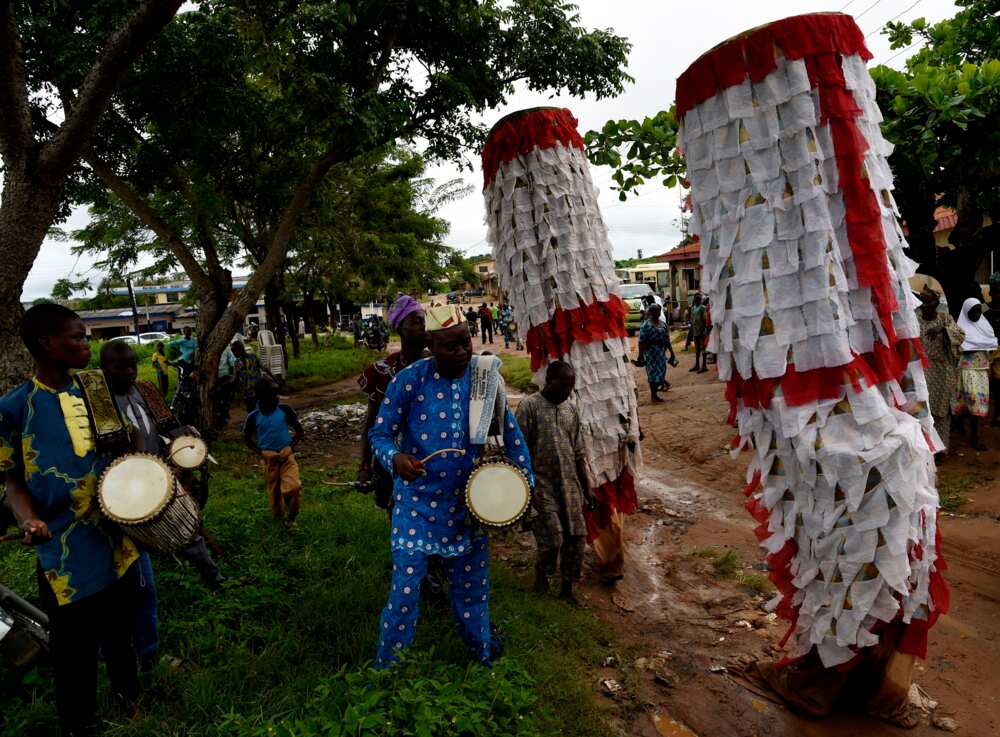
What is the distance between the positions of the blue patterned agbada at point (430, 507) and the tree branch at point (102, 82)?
3.50 m

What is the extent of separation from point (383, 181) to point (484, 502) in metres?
16.1

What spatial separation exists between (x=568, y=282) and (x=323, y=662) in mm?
2881

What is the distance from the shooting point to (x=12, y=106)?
4551 mm

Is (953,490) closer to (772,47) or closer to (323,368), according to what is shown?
(772,47)

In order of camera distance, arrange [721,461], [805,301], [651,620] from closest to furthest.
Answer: [805,301] → [651,620] → [721,461]

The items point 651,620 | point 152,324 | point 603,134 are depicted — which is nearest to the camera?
point 651,620

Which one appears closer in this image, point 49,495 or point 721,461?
point 49,495

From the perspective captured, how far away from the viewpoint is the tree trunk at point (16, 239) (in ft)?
14.7

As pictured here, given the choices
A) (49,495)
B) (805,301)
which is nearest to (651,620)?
(805,301)

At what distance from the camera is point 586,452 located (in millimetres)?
4355

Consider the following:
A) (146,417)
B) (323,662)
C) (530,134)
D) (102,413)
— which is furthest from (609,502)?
(102,413)

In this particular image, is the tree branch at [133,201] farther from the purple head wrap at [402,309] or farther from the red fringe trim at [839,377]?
the red fringe trim at [839,377]

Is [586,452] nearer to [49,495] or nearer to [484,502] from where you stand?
[484,502]

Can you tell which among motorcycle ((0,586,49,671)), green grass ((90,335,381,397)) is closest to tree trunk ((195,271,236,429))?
green grass ((90,335,381,397))
